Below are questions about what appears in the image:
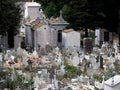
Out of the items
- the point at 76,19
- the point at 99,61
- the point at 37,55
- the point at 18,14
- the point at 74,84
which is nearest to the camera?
the point at 74,84

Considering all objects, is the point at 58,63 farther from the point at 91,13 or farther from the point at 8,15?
the point at 91,13

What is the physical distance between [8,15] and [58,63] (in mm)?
6216

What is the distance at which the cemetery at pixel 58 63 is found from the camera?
18.4 metres

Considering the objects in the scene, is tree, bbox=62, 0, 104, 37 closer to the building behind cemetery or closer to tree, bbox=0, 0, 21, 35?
tree, bbox=0, 0, 21, 35

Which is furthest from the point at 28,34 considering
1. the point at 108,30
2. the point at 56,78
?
the point at 56,78

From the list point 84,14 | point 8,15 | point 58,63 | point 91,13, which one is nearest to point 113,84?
point 58,63

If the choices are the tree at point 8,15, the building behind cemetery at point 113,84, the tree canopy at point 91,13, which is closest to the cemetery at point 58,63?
the building behind cemetery at point 113,84

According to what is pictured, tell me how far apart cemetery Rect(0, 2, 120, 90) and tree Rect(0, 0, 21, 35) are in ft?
4.33

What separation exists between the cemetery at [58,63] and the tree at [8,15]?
132cm

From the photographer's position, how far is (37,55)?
24297 millimetres

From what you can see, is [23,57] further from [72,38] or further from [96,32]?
[96,32]

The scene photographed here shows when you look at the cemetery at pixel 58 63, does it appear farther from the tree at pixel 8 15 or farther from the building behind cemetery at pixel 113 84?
the tree at pixel 8 15

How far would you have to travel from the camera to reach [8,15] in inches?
1075

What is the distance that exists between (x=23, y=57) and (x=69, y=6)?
919 cm
